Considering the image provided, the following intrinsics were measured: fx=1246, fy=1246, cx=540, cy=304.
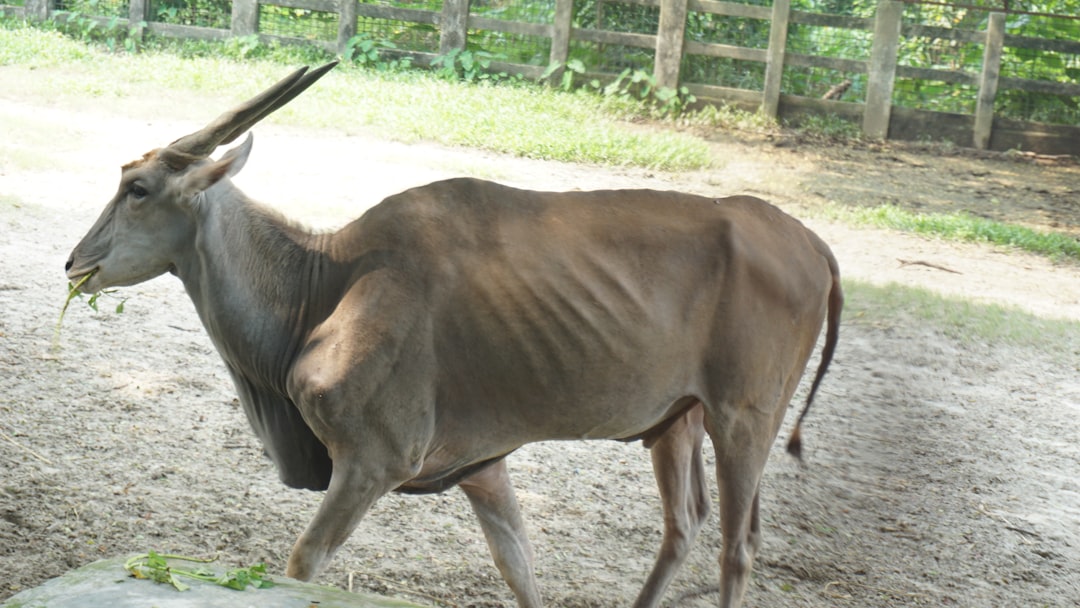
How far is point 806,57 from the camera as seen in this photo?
1473 centimetres

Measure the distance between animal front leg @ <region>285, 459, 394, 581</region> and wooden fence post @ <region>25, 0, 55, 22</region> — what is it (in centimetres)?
1359

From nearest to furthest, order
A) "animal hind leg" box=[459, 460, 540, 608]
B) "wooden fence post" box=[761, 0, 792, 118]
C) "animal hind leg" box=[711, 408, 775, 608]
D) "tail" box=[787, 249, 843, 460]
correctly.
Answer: "animal hind leg" box=[711, 408, 775, 608]
"animal hind leg" box=[459, 460, 540, 608]
"tail" box=[787, 249, 843, 460]
"wooden fence post" box=[761, 0, 792, 118]

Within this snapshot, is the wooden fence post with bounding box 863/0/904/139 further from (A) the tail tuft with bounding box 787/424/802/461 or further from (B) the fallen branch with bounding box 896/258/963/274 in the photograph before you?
(A) the tail tuft with bounding box 787/424/802/461

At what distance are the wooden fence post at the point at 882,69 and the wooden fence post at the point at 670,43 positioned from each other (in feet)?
7.32

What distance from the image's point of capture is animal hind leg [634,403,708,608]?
175 inches

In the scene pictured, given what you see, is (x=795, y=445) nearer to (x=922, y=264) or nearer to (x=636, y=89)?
(x=922, y=264)

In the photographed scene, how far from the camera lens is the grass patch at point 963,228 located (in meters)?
10.5

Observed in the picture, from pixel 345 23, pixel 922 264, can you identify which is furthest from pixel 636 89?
pixel 922 264

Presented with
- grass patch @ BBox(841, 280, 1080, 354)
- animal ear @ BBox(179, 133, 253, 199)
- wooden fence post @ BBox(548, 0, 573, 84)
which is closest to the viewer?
animal ear @ BBox(179, 133, 253, 199)

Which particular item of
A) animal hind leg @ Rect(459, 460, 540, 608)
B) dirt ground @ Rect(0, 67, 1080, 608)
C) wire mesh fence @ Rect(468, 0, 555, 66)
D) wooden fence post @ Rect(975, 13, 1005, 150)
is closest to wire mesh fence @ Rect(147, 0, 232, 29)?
wire mesh fence @ Rect(468, 0, 555, 66)

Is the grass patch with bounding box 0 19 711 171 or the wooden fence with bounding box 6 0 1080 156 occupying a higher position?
the wooden fence with bounding box 6 0 1080 156

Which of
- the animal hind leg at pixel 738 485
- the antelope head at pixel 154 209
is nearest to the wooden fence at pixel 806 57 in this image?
the animal hind leg at pixel 738 485

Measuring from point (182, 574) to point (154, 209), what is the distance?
1.50 m

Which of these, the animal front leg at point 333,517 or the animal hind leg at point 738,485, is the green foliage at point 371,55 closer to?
the animal hind leg at point 738,485
